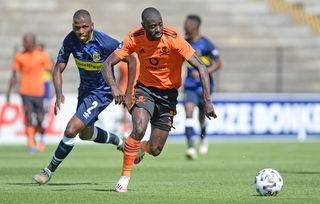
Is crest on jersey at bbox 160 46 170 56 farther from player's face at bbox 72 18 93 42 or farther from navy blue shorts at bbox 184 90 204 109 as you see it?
navy blue shorts at bbox 184 90 204 109

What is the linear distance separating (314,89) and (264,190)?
21030 mm

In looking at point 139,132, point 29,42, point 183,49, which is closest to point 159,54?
point 183,49

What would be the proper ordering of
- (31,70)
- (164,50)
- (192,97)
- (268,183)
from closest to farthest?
(268,183)
(164,50)
(192,97)
(31,70)

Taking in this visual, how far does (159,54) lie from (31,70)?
442 inches

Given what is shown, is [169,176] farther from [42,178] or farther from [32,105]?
[32,105]

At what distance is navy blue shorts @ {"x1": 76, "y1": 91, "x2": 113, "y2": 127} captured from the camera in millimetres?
13609

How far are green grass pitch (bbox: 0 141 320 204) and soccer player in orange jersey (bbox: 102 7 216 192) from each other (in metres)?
0.73

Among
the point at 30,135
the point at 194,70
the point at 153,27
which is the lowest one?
the point at 30,135

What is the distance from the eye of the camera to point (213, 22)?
35.8 meters

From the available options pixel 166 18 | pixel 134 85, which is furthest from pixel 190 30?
pixel 166 18

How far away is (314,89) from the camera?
32.4m

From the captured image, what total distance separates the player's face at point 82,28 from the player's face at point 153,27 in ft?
4.20

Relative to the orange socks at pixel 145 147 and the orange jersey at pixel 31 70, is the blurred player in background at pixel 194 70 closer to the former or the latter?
the orange jersey at pixel 31 70

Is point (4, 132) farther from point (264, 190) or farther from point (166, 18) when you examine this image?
point (264, 190)
